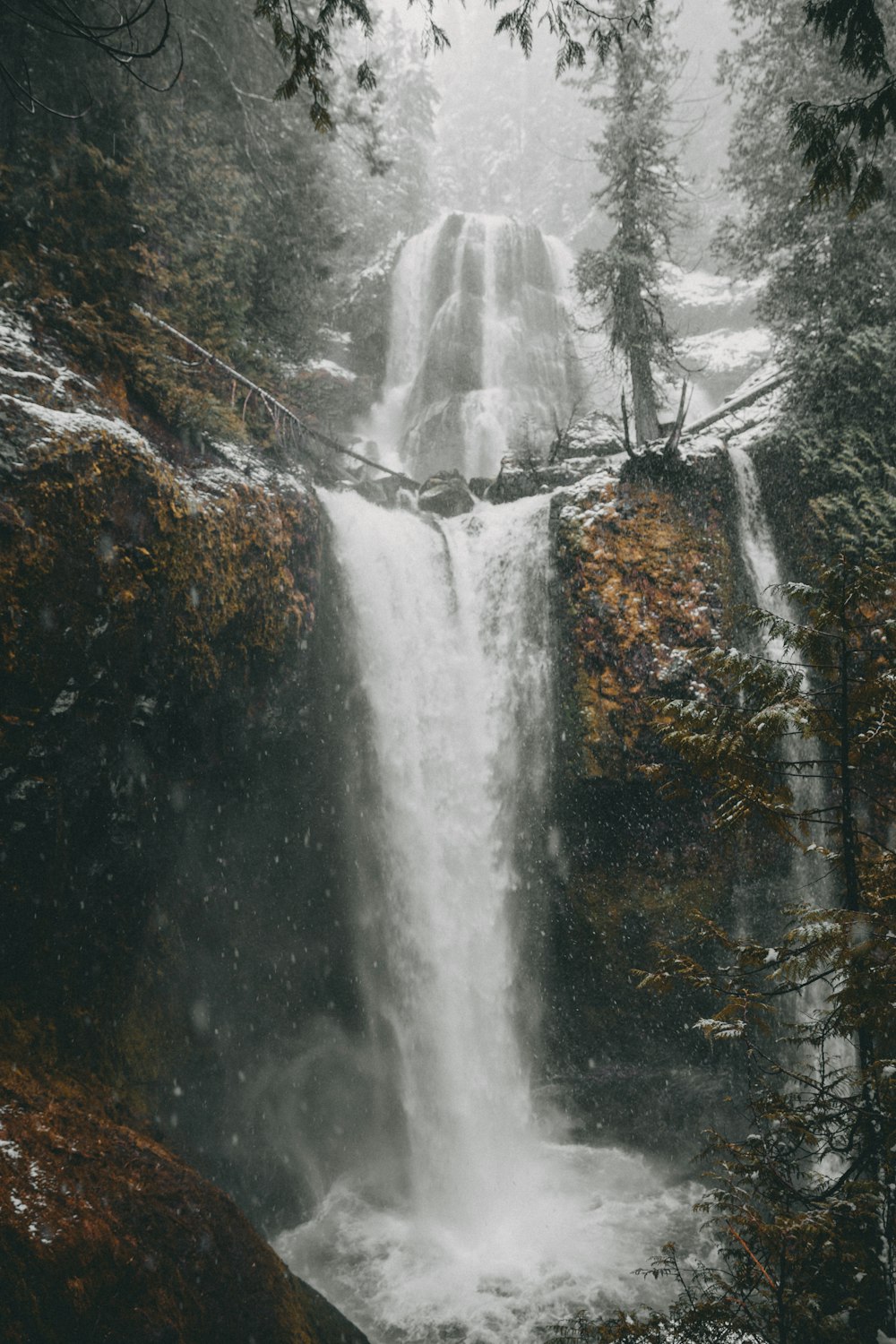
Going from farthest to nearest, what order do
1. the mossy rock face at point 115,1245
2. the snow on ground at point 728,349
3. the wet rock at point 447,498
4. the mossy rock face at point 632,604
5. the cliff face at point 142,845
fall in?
the snow on ground at point 728,349 < the wet rock at point 447,498 < the mossy rock face at point 632,604 < the cliff face at point 142,845 < the mossy rock face at point 115,1245

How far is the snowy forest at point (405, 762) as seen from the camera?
134 inches

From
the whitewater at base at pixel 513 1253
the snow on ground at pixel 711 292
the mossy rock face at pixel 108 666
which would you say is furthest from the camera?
the snow on ground at pixel 711 292

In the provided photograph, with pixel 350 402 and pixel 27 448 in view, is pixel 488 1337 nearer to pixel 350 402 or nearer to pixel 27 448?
pixel 27 448

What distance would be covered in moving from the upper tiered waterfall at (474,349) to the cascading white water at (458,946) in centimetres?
842

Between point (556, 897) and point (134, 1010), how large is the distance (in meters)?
5.41

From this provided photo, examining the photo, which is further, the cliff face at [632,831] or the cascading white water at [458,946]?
the cliff face at [632,831]

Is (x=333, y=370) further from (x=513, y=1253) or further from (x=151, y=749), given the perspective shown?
(x=513, y=1253)

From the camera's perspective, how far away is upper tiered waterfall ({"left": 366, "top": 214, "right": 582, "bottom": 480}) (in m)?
18.9

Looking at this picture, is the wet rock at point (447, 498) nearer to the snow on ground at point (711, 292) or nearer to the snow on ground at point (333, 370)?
the snow on ground at point (333, 370)

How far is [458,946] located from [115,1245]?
6.29 m

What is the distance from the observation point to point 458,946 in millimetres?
9445

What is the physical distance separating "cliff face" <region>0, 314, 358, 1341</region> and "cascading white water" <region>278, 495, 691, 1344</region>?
1.16 meters

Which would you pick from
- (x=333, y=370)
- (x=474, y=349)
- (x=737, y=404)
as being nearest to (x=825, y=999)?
(x=737, y=404)

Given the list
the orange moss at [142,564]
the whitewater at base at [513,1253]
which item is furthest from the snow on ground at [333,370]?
the whitewater at base at [513,1253]
